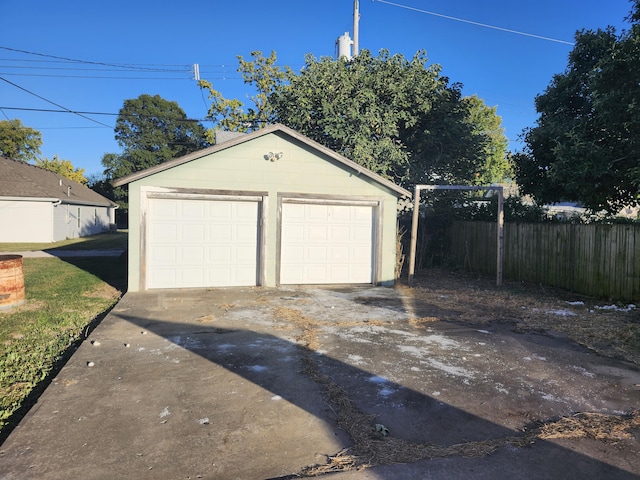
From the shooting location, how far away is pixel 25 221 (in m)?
21.6

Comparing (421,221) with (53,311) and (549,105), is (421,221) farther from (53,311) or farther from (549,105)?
(53,311)

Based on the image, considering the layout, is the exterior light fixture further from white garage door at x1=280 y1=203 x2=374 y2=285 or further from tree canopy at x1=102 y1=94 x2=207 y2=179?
tree canopy at x1=102 y1=94 x2=207 y2=179

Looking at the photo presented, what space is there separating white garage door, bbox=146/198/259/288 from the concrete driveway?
298 centimetres

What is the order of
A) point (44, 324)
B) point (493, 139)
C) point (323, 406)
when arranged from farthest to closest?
point (493, 139) < point (44, 324) < point (323, 406)

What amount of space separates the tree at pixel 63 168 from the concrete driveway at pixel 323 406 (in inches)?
1727

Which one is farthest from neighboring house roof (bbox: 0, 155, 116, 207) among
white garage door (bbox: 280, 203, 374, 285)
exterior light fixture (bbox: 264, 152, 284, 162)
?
white garage door (bbox: 280, 203, 374, 285)

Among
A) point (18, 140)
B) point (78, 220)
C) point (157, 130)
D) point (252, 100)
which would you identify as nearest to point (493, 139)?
point (252, 100)

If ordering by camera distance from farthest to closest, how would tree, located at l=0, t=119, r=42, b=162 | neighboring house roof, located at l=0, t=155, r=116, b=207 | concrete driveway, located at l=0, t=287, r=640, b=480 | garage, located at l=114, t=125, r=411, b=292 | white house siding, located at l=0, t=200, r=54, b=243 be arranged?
tree, located at l=0, t=119, r=42, b=162
neighboring house roof, located at l=0, t=155, r=116, b=207
white house siding, located at l=0, t=200, r=54, b=243
garage, located at l=114, t=125, r=411, b=292
concrete driveway, located at l=0, t=287, r=640, b=480

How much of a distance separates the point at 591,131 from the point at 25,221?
80.5 feet

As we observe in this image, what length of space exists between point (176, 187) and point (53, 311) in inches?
132

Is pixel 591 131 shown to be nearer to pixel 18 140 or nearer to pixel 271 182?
pixel 271 182

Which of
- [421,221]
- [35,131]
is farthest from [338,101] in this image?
[35,131]

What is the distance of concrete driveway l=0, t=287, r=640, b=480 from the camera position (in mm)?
2809

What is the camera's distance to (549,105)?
11508mm
